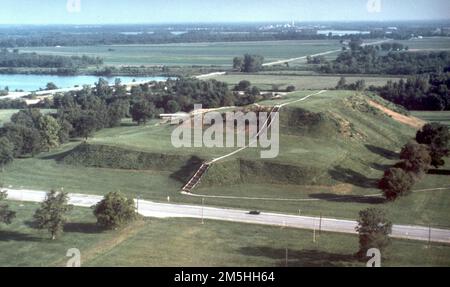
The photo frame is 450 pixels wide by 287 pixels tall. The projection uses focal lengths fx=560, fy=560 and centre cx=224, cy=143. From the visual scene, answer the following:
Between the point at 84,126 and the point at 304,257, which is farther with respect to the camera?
the point at 84,126

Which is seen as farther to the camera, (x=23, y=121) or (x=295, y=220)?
(x=23, y=121)

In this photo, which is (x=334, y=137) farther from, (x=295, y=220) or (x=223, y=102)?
(x=223, y=102)

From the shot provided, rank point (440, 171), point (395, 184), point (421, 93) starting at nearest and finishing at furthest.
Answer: point (395, 184)
point (440, 171)
point (421, 93)

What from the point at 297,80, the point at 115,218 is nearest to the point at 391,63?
the point at 297,80

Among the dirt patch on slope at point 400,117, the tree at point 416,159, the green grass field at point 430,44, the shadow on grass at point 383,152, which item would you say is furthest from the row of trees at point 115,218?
the green grass field at point 430,44

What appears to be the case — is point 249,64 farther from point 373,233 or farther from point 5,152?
point 373,233

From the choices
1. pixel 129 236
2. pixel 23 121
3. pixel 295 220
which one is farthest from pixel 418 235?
pixel 23 121
